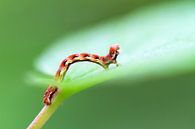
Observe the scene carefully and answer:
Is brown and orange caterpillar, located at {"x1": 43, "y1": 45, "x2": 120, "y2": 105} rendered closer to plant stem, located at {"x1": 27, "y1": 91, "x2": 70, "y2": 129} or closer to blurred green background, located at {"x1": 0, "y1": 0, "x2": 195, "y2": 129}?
plant stem, located at {"x1": 27, "y1": 91, "x2": 70, "y2": 129}

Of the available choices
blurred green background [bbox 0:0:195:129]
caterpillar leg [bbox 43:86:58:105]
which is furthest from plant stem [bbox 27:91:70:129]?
blurred green background [bbox 0:0:195:129]

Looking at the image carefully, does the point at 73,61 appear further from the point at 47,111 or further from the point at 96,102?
the point at 96,102

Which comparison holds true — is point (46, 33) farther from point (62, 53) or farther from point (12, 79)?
point (62, 53)

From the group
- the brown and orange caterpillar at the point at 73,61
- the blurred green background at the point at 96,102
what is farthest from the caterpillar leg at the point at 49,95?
the blurred green background at the point at 96,102

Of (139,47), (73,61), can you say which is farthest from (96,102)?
(73,61)

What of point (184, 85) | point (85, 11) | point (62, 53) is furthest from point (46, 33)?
point (62, 53)

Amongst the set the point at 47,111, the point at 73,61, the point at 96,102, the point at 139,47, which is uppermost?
the point at 96,102

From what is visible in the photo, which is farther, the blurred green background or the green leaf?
the blurred green background
